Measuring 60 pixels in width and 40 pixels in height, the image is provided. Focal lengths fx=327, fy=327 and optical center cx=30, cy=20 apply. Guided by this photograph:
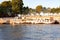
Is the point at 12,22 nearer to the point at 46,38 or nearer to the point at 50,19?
the point at 50,19

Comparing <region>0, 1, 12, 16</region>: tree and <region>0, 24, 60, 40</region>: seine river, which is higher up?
<region>0, 1, 12, 16</region>: tree

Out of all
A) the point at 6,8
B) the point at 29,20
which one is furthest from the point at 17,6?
the point at 29,20

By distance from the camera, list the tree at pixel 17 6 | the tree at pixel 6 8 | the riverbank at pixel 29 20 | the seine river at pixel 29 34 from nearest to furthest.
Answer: the seine river at pixel 29 34 < the riverbank at pixel 29 20 < the tree at pixel 17 6 < the tree at pixel 6 8

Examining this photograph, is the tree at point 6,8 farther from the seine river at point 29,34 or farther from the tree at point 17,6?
the seine river at point 29,34

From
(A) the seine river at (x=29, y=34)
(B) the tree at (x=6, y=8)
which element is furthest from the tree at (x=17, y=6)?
(A) the seine river at (x=29, y=34)

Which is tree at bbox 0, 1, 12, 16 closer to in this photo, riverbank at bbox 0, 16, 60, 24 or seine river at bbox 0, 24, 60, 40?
riverbank at bbox 0, 16, 60, 24

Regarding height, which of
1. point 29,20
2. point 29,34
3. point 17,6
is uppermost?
point 17,6

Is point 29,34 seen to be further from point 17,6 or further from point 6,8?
point 6,8

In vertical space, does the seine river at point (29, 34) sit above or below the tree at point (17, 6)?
below

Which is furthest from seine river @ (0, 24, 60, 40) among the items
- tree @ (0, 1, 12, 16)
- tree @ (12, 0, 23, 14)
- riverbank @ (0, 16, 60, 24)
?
tree @ (0, 1, 12, 16)

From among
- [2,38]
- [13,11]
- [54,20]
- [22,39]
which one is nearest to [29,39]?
[22,39]

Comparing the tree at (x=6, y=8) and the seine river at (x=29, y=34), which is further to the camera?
the tree at (x=6, y=8)

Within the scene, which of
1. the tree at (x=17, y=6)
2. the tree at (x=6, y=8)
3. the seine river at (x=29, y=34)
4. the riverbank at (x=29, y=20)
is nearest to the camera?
the seine river at (x=29, y=34)

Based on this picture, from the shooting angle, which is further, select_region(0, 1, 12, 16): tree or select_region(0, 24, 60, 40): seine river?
select_region(0, 1, 12, 16): tree
